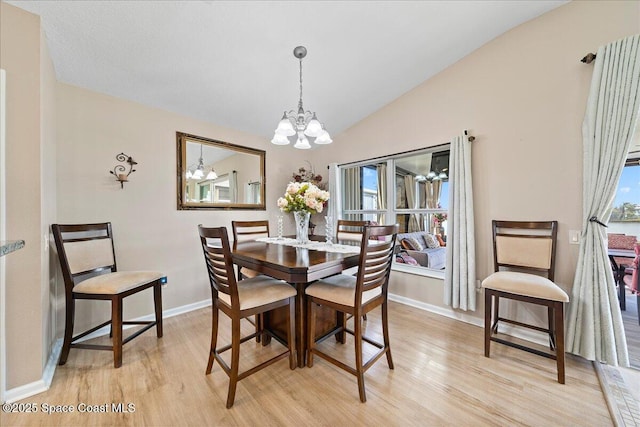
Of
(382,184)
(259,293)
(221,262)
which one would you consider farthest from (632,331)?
(221,262)

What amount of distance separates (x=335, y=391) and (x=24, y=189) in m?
2.42

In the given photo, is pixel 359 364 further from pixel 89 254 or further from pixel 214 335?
pixel 89 254

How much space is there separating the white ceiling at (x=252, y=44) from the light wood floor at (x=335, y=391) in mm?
2471

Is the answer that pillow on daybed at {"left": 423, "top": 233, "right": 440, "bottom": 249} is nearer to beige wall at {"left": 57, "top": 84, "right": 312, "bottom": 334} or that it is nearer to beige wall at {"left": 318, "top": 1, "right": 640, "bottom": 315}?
beige wall at {"left": 318, "top": 1, "right": 640, "bottom": 315}

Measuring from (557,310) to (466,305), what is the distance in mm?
895

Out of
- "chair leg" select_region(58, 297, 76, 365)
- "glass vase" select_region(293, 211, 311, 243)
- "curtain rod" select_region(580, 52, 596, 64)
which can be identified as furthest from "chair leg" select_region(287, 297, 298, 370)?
"curtain rod" select_region(580, 52, 596, 64)

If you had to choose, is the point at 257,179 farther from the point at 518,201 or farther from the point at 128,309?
the point at 518,201

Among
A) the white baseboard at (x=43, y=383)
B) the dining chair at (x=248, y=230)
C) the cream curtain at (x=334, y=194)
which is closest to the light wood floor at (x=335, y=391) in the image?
the white baseboard at (x=43, y=383)

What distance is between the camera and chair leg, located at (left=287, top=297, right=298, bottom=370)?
180 centimetres

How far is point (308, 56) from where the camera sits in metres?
2.40

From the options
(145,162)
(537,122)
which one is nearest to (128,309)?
(145,162)

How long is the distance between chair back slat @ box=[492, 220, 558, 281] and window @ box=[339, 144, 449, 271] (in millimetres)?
653

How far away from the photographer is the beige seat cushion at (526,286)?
1768mm

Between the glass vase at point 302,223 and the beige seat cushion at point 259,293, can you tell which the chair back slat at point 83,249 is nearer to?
the beige seat cushion at point 259,293
